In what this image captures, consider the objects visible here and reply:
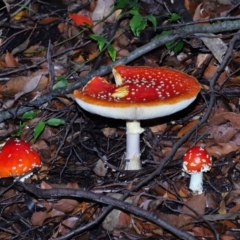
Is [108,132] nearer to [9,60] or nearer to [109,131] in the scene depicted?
[109,131]

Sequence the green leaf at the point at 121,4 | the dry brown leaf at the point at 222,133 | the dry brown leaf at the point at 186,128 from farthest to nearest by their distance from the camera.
A: the green leaf at the point at 121,4
the dry brown leaf at the point at 186,128
the dry brown leaf at the point at 222,133

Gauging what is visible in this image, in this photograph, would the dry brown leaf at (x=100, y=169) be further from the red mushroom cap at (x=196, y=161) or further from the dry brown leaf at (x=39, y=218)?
the red mushroom cap at (x=196, y=161)

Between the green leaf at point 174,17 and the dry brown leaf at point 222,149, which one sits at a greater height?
the green leaf at point 174,17

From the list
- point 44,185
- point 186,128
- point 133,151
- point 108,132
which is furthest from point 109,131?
point 44,185

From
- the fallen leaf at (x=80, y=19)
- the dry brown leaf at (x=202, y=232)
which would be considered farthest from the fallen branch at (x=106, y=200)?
the fallen leaf at (x=80, y=19)

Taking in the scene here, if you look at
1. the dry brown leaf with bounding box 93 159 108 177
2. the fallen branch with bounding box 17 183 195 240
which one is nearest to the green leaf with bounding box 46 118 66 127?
the dry brown leaf with bounding box 93 159 108 177

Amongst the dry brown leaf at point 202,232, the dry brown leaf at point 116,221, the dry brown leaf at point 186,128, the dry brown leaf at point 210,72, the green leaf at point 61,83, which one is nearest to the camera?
the dry brown leaf at point 202,232
